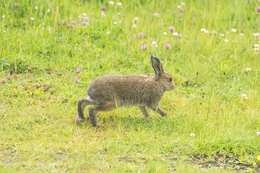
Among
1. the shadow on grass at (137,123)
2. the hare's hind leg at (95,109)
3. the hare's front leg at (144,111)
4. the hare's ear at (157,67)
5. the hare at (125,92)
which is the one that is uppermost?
the hare's ear at (157,67)

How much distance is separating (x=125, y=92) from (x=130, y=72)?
161 centimetres

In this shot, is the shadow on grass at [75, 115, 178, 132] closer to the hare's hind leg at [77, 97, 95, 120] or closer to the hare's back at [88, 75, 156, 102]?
the hare's hind leg at [77, 97, 95, 120]

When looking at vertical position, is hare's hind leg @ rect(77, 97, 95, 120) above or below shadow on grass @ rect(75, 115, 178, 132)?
above

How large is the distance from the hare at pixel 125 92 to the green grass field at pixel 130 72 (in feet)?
0.71

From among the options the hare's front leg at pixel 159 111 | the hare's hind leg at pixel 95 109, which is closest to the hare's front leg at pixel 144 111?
the hare's front leg at pixel 159 111

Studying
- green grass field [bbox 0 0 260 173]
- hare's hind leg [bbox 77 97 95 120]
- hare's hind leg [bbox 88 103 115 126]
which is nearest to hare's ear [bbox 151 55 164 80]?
green grass field [bbox 0 0 260 173]

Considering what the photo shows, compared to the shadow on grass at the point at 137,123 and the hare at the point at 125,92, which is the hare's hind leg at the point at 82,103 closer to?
the hare at the point at 125,92

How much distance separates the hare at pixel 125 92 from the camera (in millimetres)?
→ 6074

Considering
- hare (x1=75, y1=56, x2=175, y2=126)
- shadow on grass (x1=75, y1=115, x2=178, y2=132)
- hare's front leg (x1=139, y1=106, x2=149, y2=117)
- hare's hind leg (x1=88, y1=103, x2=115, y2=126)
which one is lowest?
shadow on grass (x1=75, y1=115, x2=178, y2=132)

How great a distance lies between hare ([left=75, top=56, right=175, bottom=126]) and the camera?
19.9 ft

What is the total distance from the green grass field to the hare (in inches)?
8.5

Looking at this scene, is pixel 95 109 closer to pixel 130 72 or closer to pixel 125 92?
pixel 125 92

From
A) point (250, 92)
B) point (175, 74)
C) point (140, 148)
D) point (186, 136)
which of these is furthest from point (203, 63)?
point (140, 148)

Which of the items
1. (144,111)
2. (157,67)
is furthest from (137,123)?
(157,67)
